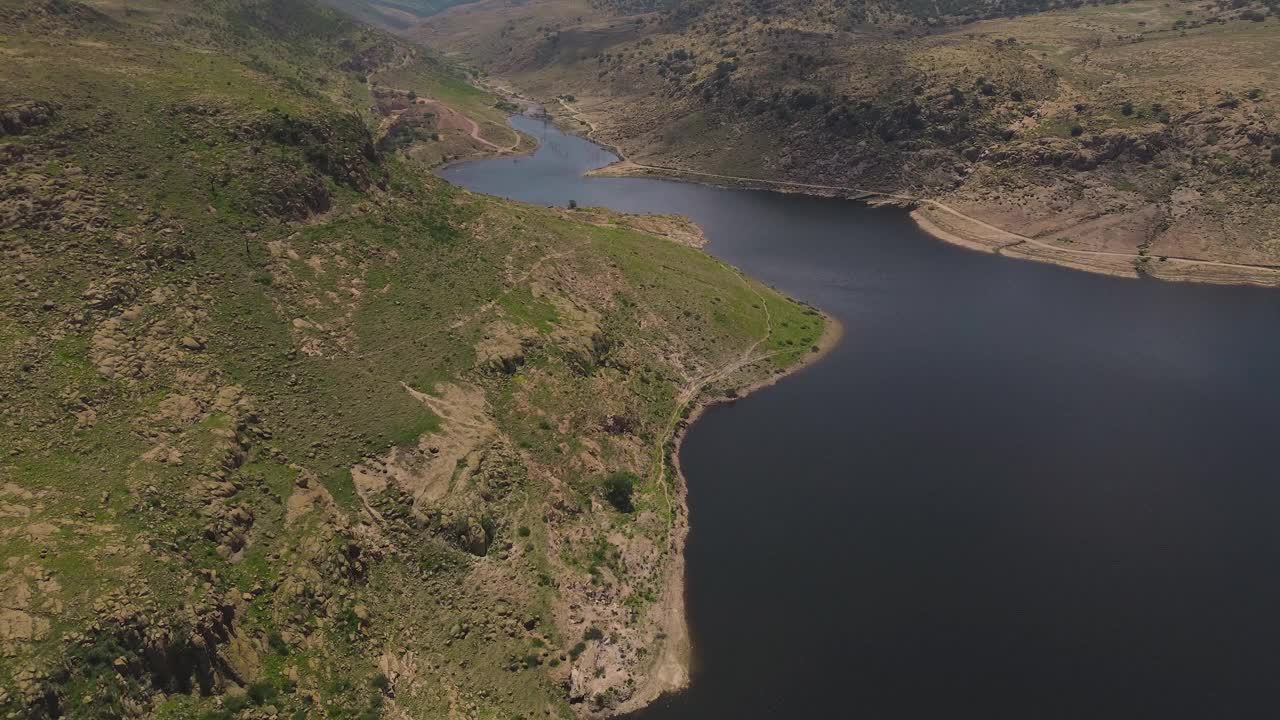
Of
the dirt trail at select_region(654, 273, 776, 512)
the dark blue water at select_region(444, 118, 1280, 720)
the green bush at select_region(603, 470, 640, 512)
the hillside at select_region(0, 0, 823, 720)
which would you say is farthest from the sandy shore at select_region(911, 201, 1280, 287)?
the green bush at select_region(603, 470, 640, 512)

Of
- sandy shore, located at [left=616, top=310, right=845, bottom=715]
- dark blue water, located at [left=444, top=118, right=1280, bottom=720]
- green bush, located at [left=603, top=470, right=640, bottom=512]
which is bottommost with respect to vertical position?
sandy shore, located at [left=616, top=310, right=845, bottom=715]

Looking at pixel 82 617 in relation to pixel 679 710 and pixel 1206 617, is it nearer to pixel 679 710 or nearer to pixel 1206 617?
pixel 679 710

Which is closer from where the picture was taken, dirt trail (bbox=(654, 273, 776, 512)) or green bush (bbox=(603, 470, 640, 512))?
green bush (bbox=(603, 470, 640, 512))

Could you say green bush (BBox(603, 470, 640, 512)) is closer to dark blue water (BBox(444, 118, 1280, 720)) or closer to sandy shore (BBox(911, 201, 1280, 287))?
dark blue water (BBox(444, 118, 1280, 720))

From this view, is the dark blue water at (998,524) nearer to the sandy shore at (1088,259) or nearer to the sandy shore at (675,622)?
the sandy shore at (675,622)

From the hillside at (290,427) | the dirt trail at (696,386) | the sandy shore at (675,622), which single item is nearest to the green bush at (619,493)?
the hillside at (290,427)

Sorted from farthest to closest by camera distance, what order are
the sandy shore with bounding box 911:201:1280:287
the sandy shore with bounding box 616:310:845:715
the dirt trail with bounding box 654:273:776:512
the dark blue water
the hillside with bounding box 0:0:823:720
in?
1. the sandy shore with bounding box 911:201:1280:287
2. the dirt trail with bounding box 654:273:776:512
3. the sandy shore with bounding box 616:310:845:715
4. the dark blue water
5. the hillside with bounding box 0:0:823:720

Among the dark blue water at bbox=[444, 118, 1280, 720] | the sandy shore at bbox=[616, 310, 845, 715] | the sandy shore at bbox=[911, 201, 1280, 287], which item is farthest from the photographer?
the sandy shore at bbox=[911, 201, 1280, 287]
